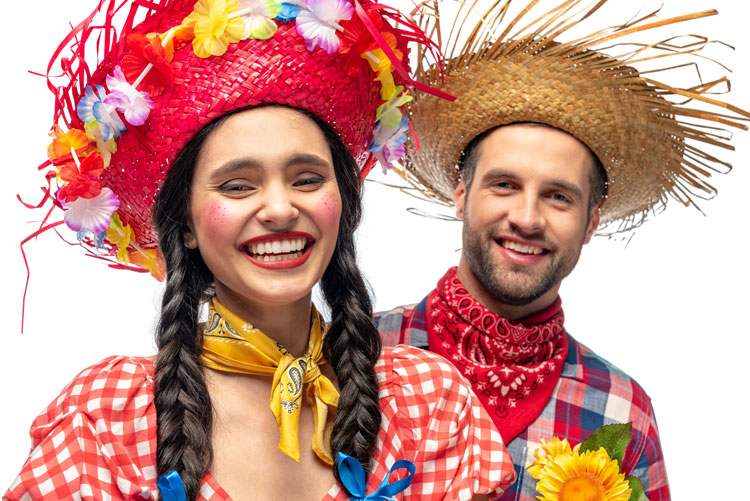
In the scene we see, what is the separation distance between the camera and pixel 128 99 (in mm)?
2139

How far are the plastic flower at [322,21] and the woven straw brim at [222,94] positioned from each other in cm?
3

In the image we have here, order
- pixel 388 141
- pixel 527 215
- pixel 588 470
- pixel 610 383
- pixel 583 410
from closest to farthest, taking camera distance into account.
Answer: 1. pixel 388 141
2. pixel 588 470
3. pixel 527 215
4. pixel 583 410
5. pixel 610 383

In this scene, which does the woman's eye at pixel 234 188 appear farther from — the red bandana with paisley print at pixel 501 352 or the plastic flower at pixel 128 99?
the red bandana with paisley print at pixel 501 352

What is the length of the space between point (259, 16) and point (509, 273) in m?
1.28

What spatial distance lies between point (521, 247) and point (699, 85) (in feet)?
2.65

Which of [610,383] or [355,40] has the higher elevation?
[355,40]

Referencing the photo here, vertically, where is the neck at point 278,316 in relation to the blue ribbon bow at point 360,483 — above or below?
above

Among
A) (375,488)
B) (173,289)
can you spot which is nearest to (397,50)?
(173,289)

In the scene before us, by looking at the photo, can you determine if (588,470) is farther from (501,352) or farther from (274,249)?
(274,249)

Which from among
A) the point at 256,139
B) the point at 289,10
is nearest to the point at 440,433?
the point at 256,139

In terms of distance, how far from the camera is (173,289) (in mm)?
2264

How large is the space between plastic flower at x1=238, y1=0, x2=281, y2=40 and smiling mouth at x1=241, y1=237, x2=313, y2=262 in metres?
0.45

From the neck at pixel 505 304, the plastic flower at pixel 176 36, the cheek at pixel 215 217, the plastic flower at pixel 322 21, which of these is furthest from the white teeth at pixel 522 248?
the plastic flower at pixel 176 36

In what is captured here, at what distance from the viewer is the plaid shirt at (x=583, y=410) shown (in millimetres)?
3041
